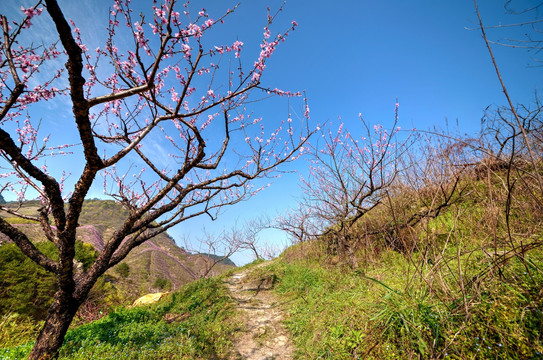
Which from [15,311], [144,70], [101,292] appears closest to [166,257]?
[101,292]

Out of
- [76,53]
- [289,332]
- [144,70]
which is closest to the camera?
[76,53]

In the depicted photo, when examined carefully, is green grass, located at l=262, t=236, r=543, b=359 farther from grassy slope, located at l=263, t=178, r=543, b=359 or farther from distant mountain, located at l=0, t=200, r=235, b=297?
distant mountain, located at l=0, t=200, r=235, b=297

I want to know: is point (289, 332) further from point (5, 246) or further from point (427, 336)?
point (5, 246)

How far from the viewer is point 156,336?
433 centimetres

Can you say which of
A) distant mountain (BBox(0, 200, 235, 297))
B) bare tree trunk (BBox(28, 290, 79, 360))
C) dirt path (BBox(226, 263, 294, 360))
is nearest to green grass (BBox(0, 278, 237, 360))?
bare tree trunk (BBox(28, 290, 79, 360))

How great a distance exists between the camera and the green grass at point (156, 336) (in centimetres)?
368

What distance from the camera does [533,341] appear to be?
1692 mm

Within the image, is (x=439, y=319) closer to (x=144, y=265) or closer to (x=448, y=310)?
(x=448, y=310)

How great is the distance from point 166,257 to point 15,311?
2826 cm

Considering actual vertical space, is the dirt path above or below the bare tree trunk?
below

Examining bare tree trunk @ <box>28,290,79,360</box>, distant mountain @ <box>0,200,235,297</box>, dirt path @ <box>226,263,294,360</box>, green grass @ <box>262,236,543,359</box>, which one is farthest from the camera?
distant mountain @ <box>0,200,235,297</box>

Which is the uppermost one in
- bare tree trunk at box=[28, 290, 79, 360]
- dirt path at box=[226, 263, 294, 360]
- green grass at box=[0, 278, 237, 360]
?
bare tree trunk at box=[28, 290, 79, 360]

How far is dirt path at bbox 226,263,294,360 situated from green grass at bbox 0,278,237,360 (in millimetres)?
345

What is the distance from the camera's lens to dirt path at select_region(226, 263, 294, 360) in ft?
13.1
